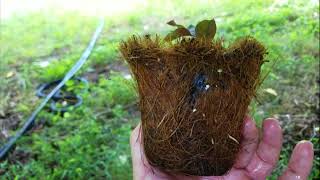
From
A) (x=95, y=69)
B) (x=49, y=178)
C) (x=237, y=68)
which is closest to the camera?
(x=237, y=68)

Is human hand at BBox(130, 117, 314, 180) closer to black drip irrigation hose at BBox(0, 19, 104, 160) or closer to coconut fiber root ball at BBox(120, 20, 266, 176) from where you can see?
coconut fiber root ball at BBox(120, 20, 266, 176)

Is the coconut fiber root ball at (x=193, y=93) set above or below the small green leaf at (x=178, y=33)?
below

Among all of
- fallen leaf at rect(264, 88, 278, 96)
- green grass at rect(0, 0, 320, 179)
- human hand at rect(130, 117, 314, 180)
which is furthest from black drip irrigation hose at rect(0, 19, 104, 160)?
human hand at rect(130, 117, 314, 180)

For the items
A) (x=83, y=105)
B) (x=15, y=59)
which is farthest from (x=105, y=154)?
(x=15, y=59)

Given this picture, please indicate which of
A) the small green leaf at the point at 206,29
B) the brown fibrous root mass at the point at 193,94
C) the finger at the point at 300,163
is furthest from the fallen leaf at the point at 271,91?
the small green leaf at the point at 206,29

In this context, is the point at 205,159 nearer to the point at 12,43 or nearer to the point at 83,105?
the point at 83,105

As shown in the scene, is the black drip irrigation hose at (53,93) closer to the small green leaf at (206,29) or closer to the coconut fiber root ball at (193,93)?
the coconut fiber root ball at (193,93)
